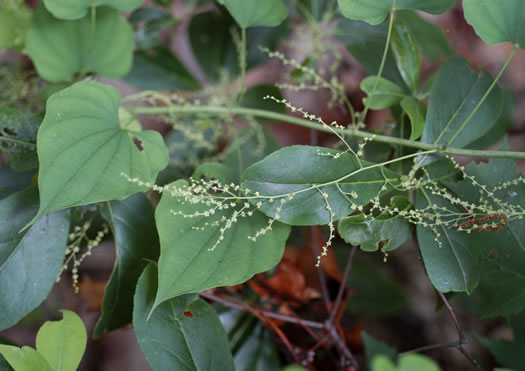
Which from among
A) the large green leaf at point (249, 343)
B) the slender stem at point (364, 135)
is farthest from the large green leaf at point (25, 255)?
the large green leaf at point (249, 343)

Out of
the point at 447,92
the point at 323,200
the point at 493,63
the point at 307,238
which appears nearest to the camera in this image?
the point at 323,200

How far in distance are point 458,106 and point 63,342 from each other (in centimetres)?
79

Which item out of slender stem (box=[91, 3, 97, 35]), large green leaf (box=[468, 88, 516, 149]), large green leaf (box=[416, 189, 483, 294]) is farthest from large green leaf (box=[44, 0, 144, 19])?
large green leaf (box=[468, 88, 516, 149])

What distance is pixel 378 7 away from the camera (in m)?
0.71

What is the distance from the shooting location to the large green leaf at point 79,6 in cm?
83

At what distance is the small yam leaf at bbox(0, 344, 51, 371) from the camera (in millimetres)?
636

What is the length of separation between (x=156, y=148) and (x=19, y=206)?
11.1 inches

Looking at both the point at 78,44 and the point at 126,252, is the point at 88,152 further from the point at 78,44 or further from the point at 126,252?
the point at 78,44

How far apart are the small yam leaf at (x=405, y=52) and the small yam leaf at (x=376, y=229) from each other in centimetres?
28

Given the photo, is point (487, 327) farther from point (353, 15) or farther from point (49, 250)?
point (49, 250)

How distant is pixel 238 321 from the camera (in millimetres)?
995

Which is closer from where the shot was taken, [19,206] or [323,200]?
[323,200]

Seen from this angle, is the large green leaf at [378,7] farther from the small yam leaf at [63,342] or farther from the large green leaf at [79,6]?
the small yam leaf at [63,342]

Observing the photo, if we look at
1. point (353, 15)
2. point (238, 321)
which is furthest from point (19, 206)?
point (353, 15)
